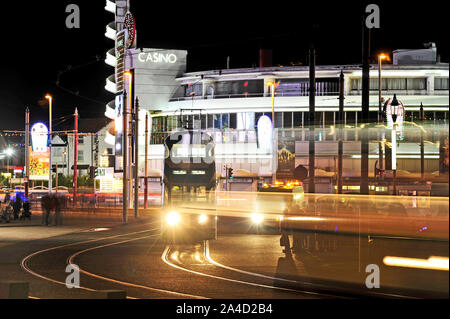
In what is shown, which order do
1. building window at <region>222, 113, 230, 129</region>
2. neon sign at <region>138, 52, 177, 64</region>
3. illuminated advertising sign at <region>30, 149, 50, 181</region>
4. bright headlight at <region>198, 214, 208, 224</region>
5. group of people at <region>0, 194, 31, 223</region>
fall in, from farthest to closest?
illuminated advertising sign at <region>30, 149, 50, 181</region> < neon sign at <region>138, 52, 177, 64</region> < building window at <region>222, 113, 230, 129</region> < group of people at <region>0, 194, 31, 223</region> < bright headlight at <region>198, 214, 208, 224</region>

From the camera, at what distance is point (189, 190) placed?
1121 inches

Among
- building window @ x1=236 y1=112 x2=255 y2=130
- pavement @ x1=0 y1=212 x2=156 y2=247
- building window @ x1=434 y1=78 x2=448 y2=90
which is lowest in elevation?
pavement @ x1=0 y1=212 x2=156 y2=247

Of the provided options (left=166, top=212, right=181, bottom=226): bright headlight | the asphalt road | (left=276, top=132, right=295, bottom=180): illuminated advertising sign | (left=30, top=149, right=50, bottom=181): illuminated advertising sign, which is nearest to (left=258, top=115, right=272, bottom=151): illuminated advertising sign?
(left=30, top=149, right=50, bottom=181): illuminated advertising sign

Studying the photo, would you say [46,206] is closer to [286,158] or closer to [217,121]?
[286,158]

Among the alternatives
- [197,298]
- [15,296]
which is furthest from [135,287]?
[15,296]

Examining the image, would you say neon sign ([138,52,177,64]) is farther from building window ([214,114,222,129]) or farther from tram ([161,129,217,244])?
tram ([161,129,217,244])

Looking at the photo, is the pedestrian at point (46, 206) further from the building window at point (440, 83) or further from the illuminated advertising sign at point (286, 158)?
the building window at point (440, 83)

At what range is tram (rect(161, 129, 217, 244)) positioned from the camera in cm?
2684

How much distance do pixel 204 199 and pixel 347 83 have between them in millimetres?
49884

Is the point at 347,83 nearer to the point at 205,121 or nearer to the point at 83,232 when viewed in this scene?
the point at 205,121

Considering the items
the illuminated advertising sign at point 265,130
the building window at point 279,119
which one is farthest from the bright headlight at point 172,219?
the building window at point 279,119

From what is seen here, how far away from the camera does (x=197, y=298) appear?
12.7m

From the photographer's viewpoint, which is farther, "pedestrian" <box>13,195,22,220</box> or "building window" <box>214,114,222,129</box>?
"building window" <box>214,114,222,129</box>

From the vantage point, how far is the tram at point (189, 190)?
26844 mm
